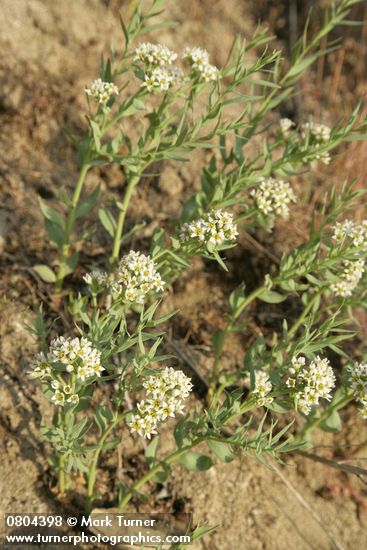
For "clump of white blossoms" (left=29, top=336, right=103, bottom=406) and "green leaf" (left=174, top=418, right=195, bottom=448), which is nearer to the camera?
"clump of white blossoms" (left=29, top=336, right=103, bottom=406)

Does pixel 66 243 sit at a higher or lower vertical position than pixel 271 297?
lower

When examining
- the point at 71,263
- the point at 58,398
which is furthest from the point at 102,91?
the point at 58,398

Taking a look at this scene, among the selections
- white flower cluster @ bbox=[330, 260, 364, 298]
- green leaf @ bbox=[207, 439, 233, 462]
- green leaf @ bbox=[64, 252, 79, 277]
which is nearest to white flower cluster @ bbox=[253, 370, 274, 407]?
green leaf @ bbox=[207, 439, 233, 462]

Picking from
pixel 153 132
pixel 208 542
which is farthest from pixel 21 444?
pixel 153 132

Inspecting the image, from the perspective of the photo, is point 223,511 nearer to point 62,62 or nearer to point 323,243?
point 323,243

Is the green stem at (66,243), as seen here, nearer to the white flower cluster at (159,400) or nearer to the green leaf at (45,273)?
the green leaf at (45,273)

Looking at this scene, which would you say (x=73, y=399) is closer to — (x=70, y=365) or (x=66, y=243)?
(x=70, y=365)

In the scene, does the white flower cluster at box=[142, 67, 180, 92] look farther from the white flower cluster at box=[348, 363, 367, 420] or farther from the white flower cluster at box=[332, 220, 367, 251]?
the white flower cluster at box=[348, 363, 367, 420]
